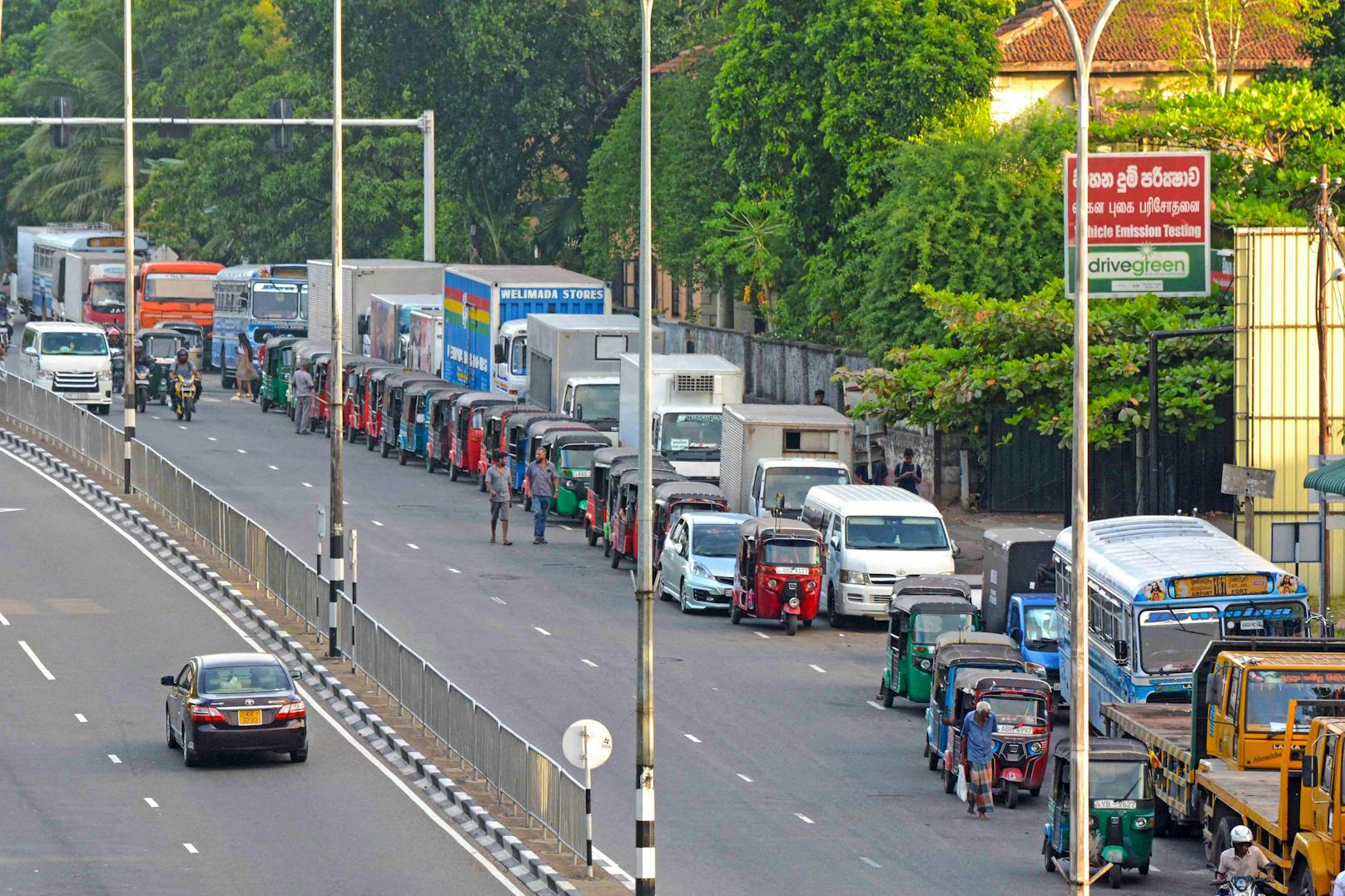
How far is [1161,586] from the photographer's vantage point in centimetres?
3056

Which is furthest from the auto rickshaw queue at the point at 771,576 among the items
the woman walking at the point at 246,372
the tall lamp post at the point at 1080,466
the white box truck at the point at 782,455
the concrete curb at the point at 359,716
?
the concrete curb at the point at 359,716

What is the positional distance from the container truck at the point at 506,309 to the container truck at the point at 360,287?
27.8 feet

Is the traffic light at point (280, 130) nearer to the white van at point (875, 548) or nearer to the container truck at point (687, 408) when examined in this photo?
the container truck at point (687, 408)

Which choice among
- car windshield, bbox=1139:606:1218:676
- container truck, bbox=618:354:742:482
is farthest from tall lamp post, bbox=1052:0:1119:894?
container truck, bbox=618:354:742:482

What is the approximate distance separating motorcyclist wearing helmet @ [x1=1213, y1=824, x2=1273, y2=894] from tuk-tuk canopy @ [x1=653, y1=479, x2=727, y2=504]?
71.3 feet

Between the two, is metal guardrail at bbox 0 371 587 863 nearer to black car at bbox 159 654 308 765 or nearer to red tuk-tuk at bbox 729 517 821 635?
black car at bbox 159 654 308 765

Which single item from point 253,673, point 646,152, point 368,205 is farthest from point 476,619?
point 368,205

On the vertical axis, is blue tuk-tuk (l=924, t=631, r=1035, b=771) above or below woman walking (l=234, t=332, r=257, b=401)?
below

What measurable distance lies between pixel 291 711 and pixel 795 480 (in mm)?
16326

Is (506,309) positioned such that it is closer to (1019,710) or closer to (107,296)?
(107,296)

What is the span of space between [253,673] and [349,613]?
18.7 feet

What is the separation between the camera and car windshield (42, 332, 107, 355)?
2606 inches

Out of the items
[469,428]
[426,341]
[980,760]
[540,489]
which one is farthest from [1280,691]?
[426,341]

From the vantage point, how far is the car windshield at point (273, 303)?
77.3 meters
